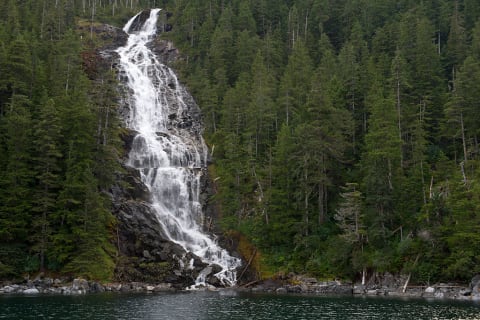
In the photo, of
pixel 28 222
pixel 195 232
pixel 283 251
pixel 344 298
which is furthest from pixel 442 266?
pixel 28 222

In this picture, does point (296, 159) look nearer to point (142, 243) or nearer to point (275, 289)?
point (275, 289)

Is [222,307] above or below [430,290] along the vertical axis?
above

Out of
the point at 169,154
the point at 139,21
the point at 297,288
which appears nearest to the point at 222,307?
the point at 297,288

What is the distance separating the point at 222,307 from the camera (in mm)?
33844

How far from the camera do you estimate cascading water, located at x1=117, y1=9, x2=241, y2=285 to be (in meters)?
53.0

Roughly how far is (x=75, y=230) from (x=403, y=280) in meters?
29.5

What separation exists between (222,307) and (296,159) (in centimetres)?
2321

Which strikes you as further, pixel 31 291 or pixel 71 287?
pixel 71 287

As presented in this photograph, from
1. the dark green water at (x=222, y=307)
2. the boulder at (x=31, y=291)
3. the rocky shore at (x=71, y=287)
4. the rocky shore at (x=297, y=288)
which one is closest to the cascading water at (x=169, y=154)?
the rocky shore at (x=297, y=288)

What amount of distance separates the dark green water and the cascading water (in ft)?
34.9

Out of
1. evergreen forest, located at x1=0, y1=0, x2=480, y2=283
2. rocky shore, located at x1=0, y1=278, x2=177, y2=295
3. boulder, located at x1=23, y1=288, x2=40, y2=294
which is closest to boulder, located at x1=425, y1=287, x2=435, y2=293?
evergreen forest, located at x1=0, y1=0, x2=480, y2=283

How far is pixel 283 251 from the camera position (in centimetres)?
5141

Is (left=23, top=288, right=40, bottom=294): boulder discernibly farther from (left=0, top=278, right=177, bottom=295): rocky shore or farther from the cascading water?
the cascading water

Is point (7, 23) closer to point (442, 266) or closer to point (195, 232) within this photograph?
point (195, 232)
